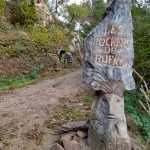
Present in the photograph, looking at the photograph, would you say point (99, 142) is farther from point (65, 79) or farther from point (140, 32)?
point (65, 79)

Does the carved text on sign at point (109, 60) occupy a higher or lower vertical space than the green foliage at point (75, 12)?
lower

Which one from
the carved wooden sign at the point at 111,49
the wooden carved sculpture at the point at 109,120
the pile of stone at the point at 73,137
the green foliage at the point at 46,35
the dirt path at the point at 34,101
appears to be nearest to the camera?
the wooden carved sculpture at the point at 109,120

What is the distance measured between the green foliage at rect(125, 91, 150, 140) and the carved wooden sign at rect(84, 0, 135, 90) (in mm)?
2575

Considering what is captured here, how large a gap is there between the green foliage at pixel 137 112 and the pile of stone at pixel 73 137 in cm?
207

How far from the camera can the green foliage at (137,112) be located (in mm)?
9703

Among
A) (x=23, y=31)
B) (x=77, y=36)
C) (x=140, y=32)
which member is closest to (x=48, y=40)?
(x=23, y=31)

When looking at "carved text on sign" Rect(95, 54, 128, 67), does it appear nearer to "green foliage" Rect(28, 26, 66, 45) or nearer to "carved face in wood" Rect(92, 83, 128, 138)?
"carved face in wood" Rect(92, 83, 128, 138)

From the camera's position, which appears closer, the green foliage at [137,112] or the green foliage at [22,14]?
the green foliage at [137,112]

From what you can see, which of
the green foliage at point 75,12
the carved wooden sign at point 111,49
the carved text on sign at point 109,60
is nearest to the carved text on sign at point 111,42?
the carved wooden sign at point 111,49

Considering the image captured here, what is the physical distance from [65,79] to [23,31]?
670 centimetres

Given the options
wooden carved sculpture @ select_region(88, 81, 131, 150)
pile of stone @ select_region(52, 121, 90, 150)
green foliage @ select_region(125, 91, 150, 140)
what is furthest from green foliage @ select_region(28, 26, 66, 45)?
wooden carved sculpture @ select_region(88, 81, 131, 150)

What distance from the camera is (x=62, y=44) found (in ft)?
80.0

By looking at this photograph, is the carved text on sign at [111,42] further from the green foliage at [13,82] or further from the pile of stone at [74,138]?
the green foliage at [13,82]

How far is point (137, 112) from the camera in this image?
36.3ft
